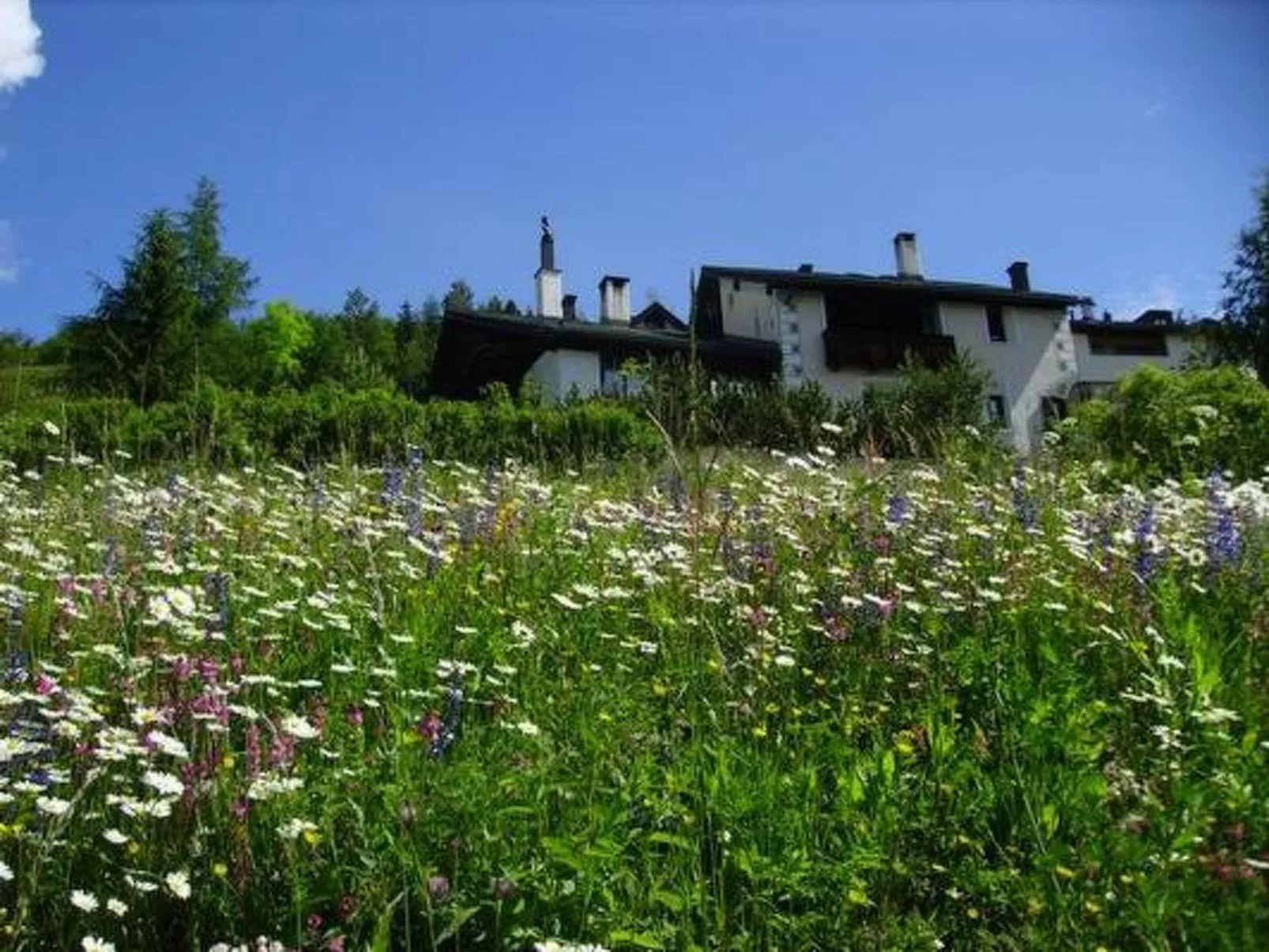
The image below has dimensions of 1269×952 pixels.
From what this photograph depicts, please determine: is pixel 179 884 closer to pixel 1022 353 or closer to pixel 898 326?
pixel 898 326

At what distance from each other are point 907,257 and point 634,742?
42.6 metres

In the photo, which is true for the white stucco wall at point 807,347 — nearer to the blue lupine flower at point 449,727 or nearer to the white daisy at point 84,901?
the blue lupine flower at point 449,727

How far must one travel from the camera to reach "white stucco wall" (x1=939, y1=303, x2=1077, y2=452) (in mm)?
40094

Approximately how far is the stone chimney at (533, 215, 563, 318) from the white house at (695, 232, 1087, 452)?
18.1ft

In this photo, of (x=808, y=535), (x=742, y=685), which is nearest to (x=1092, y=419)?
(x=808, y=535)

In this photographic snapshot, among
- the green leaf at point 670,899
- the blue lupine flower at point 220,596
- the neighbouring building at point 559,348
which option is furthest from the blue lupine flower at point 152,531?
the neighbouring building at point 559,348

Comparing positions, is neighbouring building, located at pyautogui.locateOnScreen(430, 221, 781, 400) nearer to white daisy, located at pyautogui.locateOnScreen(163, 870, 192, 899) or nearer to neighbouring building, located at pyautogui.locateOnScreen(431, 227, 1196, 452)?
neighbouring building, located at pyautogui.locateOnScreen(431, 227, 1196, 452)

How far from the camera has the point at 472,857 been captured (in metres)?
2.47

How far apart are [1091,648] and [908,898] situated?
81.7 inches

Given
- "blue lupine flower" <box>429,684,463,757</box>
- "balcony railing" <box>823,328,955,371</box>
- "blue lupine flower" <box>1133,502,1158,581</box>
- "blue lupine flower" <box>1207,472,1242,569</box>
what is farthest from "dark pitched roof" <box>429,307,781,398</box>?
"blue lupine flower" <box>429,684,463,757</box>

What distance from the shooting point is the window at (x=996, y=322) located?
40906 millimetres

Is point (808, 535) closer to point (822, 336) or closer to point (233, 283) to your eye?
point (822, 336)

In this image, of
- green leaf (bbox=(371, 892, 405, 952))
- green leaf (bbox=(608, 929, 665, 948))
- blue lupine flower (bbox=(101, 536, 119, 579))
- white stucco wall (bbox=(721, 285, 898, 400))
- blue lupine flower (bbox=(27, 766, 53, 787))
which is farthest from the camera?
white stucco wall (bbox=(721, 285, 898, 400))

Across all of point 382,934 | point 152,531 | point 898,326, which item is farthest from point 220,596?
point 898,326
